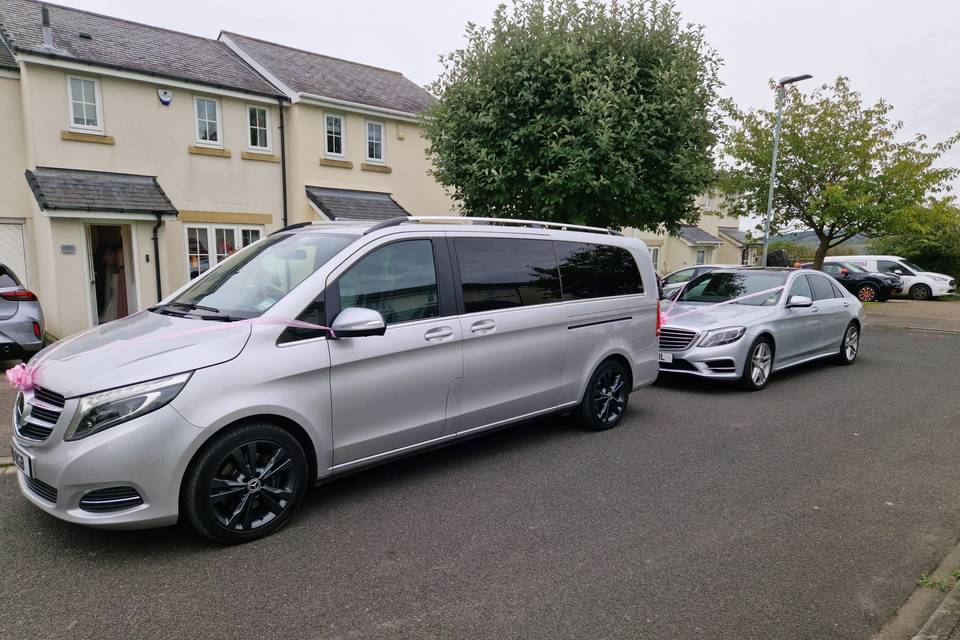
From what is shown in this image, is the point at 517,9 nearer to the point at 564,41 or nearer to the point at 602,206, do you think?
the point at 564,41

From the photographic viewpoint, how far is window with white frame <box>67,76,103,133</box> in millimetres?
12531

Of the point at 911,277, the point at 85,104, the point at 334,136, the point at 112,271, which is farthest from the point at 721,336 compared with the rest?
the point at 911,277

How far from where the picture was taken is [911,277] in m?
26.8

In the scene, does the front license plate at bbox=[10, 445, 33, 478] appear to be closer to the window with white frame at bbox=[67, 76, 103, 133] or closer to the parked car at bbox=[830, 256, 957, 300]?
the window with white frame at bbox=[67, 76, 103, 133]

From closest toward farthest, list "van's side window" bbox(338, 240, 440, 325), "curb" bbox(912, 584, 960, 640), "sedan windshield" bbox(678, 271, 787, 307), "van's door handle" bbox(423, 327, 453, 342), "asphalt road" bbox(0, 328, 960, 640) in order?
"curb" bbox(912, 584, 960, 640) → "asphalt road" bbox(0, 328, 960, 640) → "van's side window" bbox(338, 240, 440, 325) → "van's door handle" bbox(423, 327, 453, 342) → "sedan windshield" bbox(678, 271, 787, 307)

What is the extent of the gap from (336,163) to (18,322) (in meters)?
9.29

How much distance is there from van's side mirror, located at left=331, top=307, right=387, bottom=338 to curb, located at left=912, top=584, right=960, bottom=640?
3.23 m

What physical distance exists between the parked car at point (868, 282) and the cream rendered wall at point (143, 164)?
21.9m

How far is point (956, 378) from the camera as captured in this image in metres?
9.44

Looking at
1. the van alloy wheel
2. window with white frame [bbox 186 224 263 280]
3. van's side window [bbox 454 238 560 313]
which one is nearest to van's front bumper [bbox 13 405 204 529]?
the van alloy wheel

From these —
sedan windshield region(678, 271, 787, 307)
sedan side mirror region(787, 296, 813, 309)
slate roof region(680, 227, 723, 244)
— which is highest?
slate roof region(680, 227, 723, 244)

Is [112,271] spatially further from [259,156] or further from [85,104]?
[259,156]

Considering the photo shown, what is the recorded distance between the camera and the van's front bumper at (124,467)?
10.9 feet

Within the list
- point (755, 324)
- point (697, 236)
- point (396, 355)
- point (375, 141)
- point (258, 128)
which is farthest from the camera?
point (697, 236)
